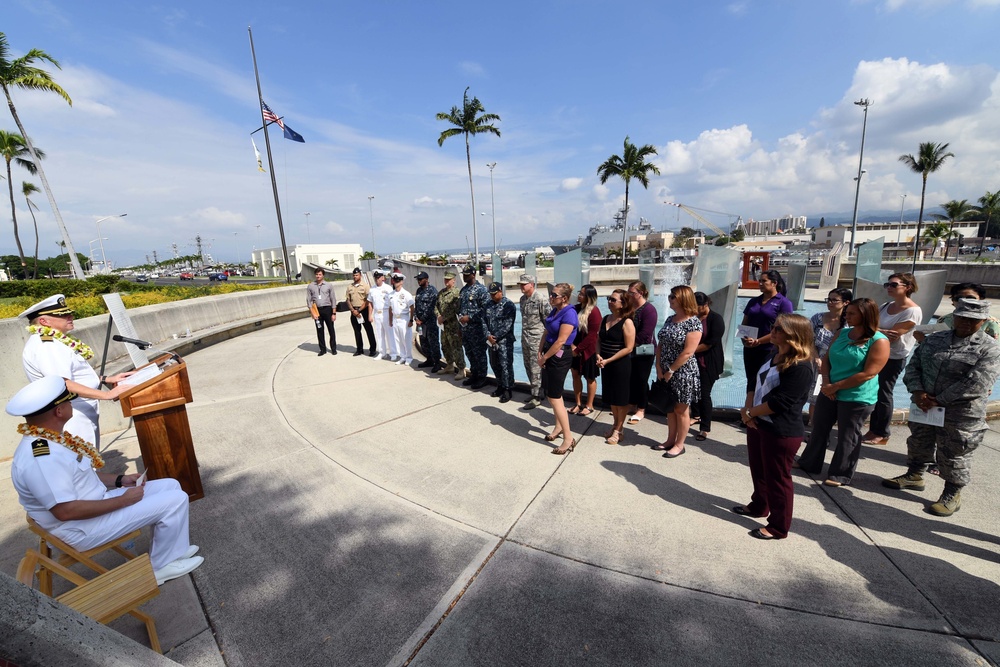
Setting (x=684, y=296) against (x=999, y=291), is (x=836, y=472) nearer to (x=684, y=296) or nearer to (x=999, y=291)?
(x=684, y=296)

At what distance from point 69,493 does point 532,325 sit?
465 centimetres

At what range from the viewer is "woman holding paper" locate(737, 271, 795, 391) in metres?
4.96

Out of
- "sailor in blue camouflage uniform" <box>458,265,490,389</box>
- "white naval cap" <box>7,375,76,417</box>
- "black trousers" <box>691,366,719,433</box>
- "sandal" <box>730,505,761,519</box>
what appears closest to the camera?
"white naval cap" <box>7,375,76,417</box>

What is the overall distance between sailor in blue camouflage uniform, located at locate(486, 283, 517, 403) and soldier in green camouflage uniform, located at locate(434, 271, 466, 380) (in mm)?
984

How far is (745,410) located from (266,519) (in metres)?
4.00

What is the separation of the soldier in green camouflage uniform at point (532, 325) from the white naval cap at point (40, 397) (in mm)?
4390

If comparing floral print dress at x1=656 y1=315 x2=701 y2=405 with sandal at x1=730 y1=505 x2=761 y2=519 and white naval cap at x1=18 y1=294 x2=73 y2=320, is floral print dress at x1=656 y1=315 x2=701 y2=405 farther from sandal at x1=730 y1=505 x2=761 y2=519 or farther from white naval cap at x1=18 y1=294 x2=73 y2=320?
white naval cap at x1=18 y1=294 x2=73 y2=320

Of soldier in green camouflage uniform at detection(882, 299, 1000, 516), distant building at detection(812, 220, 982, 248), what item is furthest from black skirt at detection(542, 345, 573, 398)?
distant building at detection(812, 220, 982, 248)

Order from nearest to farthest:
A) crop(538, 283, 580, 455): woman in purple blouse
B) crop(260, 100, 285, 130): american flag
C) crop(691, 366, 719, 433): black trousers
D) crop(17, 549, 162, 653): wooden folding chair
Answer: crop(17, 549, 162, 653): wooden folding chair < crop(538, 283, 580, 455): woman in purple blouse < crop(691, 366, 719, 433): black trousers < crop(260, 100, 285, 130): american flag

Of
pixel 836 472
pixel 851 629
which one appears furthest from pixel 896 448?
pixel 851 629

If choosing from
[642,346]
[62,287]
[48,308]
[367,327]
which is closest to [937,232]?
→ [642,346]

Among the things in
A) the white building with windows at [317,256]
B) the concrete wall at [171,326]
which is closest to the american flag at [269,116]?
the concrete wall at [171,326]

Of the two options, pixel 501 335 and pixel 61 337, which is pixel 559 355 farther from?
pixel 61 337

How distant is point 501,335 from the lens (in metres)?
6.13
